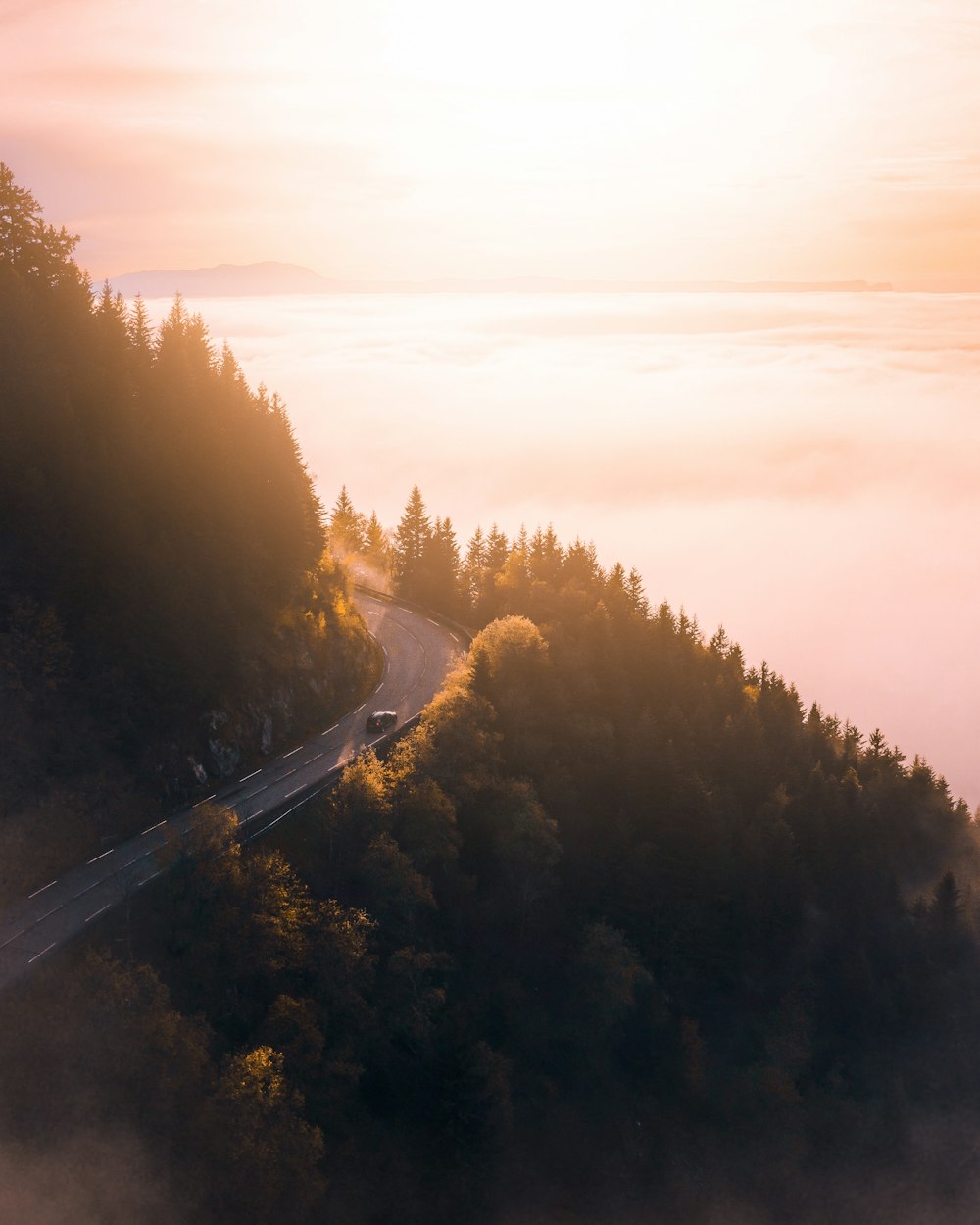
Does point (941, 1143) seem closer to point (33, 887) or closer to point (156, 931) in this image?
point (156, 931)

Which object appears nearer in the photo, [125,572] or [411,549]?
[125,572]

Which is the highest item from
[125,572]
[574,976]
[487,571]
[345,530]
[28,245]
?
[28,245]

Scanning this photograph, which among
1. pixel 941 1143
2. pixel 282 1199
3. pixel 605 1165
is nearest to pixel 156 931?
pixel 282 1199

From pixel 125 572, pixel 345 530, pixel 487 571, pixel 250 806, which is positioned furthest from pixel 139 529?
pixel 345 530

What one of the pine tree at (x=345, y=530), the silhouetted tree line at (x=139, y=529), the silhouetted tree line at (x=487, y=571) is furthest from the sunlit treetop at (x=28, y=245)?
the pine tree at (x=345, y=530)

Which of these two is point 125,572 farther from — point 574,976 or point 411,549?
point 411,549

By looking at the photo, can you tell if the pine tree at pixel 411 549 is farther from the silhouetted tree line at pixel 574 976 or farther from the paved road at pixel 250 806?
the silhouetted tree line at pixel 574 976
